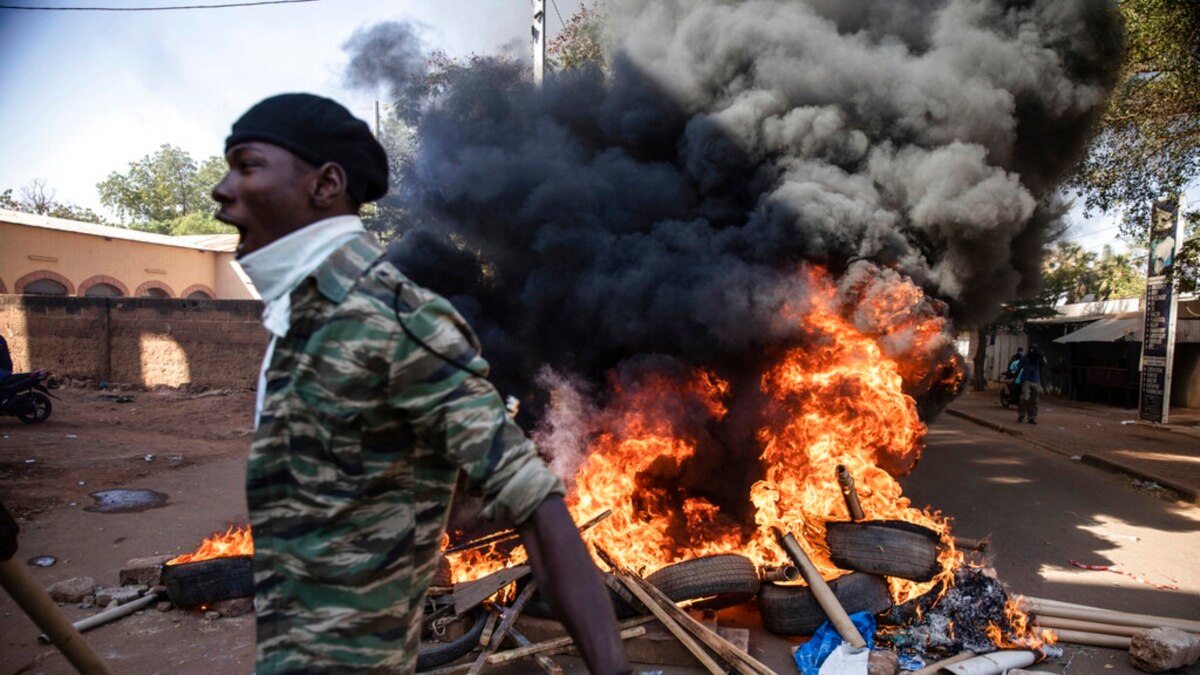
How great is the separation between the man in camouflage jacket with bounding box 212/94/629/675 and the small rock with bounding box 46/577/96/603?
16.1ft

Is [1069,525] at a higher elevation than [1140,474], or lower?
lower

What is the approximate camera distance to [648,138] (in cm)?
887

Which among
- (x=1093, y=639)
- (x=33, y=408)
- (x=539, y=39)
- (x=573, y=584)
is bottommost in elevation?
(x=1093, y=639)

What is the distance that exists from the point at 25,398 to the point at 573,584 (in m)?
14.0

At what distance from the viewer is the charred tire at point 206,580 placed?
16.1ft

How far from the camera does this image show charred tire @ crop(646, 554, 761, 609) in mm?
4707

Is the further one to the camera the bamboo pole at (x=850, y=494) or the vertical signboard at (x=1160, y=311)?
the vertical signboard at (x=1160, y=311)

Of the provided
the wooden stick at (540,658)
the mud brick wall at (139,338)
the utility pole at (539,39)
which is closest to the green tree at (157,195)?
the mud brick wall at (139,338)

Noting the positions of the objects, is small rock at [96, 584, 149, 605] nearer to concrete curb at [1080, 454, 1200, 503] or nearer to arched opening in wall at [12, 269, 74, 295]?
concrete curb at [1080, 454, 1200, 503]

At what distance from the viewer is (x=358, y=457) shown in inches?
54.4

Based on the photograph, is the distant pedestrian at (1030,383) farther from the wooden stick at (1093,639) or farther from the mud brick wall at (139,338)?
the mud brick wall at (139,338)

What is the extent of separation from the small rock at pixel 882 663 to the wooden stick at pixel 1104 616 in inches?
54.7

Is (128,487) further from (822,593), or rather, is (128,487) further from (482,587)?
(822,593)

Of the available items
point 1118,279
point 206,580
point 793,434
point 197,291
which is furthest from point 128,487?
point 1118,279
